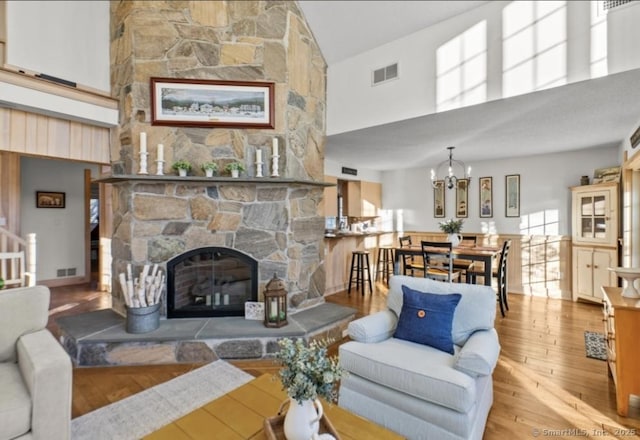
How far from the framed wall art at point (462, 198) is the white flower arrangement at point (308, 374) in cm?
570

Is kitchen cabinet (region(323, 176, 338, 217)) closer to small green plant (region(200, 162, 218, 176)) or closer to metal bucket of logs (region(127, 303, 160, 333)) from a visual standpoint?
small green plant (region(200, 162, 218, 176))

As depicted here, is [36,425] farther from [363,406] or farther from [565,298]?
[565,298]

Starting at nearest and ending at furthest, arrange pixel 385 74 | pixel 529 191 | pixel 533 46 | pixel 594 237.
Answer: pixel 533 46
pixel 385 74
pixel 594 237
pixel 529 191

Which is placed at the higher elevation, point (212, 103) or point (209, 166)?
point (212, 103)

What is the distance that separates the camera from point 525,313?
13.9 ft

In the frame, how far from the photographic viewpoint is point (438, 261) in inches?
173

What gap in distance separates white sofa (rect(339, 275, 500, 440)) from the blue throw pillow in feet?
0.17

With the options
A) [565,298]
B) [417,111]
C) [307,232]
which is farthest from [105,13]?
[565,298]

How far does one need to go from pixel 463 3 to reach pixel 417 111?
105 centimetres

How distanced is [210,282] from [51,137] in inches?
82.5

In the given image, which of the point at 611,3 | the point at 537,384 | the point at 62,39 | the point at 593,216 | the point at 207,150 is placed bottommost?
the point at 537,384

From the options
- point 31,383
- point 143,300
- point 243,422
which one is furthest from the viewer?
point 143,300

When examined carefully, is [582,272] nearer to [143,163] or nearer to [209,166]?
[209,166]

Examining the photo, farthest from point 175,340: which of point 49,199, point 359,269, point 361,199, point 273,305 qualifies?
point 49,199
